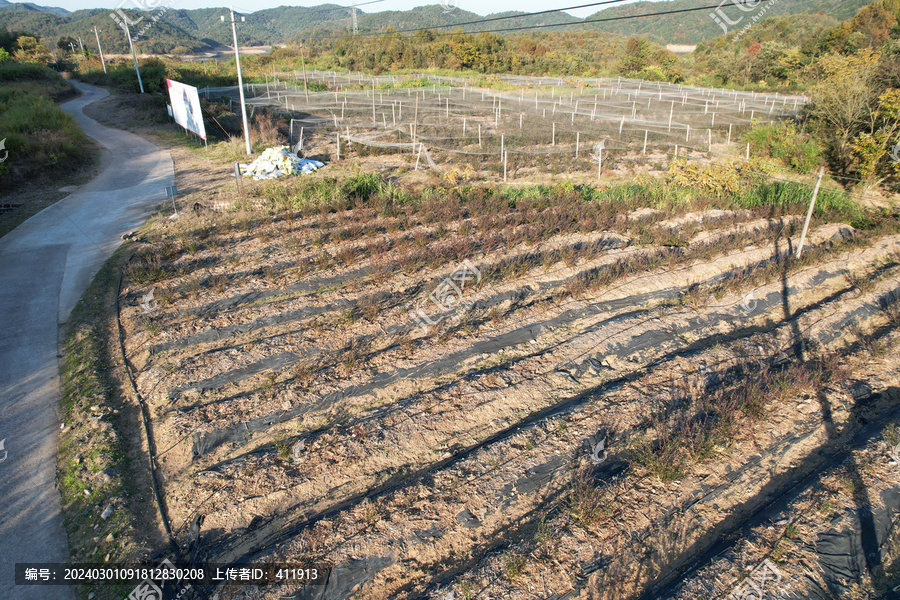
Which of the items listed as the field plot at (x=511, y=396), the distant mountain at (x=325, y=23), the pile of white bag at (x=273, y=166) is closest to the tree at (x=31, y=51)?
the distant mountain at (x=325, y=23)

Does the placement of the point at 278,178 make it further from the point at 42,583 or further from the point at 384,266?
the point at 42,583

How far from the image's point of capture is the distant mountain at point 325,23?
6844 centimetres

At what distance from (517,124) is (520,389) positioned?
2088 cm

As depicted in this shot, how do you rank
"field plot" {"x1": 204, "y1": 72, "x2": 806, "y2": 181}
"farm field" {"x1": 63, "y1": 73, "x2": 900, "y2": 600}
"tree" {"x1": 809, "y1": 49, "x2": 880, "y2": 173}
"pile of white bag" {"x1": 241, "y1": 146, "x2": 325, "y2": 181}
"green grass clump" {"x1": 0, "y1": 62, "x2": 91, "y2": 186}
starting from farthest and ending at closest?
"field plot" {"x1": 204, "y1": 72, "x2": 806, "y2": 181}, "tree" {"x1": 809, "y1": 49, "x2": 880, "y2": 173}, "pile of white bag" {"x1": 241, "y1": 146, "x2": 325, "y2": 181}, "green grass clump" {"x1": 0, "y1": 62, "x2": 91, "y2": 186}, "farm field" {"x1": 63, "y1": 73, "x2": 900, "y2": 600}

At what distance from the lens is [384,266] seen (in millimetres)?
9047

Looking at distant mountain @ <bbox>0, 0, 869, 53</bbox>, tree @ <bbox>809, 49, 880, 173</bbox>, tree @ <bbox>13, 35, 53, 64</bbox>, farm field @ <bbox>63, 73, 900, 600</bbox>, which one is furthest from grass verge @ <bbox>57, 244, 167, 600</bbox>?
tree @ <bbox>13, 35, 53, 64</bbox>

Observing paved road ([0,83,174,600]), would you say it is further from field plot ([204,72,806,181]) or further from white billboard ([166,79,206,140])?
field plot ([204,72,806,181])

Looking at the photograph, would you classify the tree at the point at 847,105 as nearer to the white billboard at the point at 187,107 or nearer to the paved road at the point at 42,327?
the paved road at the point at 42,327

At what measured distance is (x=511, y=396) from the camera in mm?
6121

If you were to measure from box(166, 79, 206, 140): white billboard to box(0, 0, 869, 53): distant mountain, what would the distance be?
61.8 feet

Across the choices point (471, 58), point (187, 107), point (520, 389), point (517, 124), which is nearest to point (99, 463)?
point (520, 389)

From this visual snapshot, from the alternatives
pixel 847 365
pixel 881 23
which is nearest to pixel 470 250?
pixel 847 365

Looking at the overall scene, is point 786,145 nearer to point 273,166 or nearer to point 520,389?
point 520,389

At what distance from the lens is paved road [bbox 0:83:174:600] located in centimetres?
432
